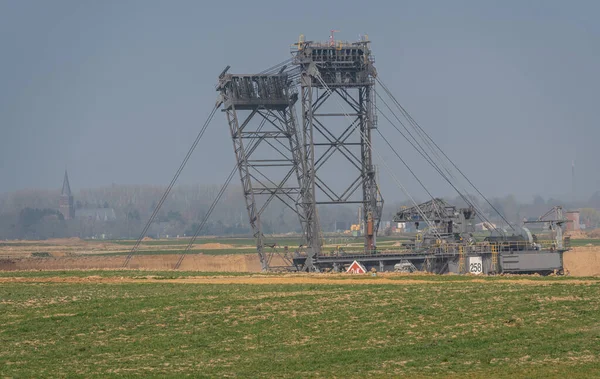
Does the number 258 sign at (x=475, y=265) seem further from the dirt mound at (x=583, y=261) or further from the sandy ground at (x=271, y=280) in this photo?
the dirt mound at (x=583, y=261)

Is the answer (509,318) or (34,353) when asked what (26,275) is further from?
(509,318)

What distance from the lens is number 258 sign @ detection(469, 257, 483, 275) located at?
249 ft

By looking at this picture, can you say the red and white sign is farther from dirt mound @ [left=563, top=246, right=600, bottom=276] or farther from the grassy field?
dirt mound @ [left=563, top=246, right=600, bottom=276]

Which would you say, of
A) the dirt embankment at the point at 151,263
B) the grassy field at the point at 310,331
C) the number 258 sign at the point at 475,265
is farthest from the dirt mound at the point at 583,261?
the grassy field at the point at 310,331

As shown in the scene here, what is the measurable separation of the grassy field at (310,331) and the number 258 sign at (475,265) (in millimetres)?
19487

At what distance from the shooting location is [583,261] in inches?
4818

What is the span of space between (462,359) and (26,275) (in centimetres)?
4462

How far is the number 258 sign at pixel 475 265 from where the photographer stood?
75.9 m

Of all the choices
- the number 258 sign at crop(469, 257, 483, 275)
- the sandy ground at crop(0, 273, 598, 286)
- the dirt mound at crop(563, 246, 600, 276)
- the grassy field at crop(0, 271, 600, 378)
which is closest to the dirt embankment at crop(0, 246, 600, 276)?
the dirt mound at crop(563, 246, 600, 276)

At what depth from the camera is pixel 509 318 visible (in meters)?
42.7

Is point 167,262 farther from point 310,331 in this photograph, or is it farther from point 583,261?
point 310,331

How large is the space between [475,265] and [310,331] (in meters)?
37.1

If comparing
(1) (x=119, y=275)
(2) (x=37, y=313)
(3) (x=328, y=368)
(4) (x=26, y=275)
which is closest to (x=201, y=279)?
(1) (x=119, y=275)

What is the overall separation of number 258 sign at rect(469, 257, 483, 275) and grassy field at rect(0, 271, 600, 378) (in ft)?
63.9
